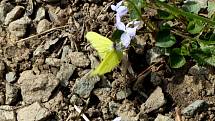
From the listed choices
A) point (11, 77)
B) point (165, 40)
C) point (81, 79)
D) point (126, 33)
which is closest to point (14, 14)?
point (11, 77)

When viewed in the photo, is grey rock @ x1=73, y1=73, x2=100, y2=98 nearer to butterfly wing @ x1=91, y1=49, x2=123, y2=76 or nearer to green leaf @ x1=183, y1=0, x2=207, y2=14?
butterfly wing @ x1=91, y1=49, x2=123, y2=76

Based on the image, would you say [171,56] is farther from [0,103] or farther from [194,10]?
[0,103]

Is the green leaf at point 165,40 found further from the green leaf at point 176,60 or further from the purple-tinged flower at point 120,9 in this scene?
the purple-tinged flower at point 120,9

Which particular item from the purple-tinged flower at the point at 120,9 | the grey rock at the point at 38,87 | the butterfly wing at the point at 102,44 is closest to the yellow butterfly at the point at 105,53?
the butterfly wing at the point at 102,44

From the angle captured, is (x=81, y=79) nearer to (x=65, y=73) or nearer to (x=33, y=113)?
(x=65, y=73)

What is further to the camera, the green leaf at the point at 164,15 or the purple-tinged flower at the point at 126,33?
the green leaf at the point at 164,15

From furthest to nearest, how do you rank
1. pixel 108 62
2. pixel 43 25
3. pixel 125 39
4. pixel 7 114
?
pixel 43 25
pixel 7 114
pixel 125 39
pixel 108 62
